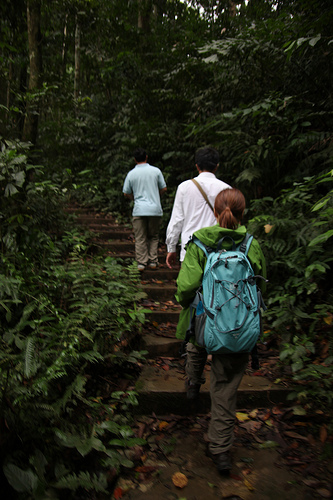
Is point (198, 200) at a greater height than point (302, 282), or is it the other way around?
point (198, 200)

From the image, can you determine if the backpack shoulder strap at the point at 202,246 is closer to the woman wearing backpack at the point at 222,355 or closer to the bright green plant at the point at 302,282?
the woman wearing backpack at the point at 222,355

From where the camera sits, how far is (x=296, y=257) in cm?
413

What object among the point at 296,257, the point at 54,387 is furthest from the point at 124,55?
the point at 54,387

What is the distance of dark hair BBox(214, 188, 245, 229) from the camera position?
2486 mm

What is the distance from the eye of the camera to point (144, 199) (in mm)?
5547

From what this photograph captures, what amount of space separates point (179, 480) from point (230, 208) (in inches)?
80.1

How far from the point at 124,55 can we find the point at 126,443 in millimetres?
10136

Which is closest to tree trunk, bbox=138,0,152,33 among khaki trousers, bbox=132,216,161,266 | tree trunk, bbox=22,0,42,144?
tree trunk, bbox=22,0,42,144

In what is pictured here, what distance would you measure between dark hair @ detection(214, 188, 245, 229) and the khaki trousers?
3188mm

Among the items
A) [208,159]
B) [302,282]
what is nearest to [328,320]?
[302,282]

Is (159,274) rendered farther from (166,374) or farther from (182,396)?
(182,396)

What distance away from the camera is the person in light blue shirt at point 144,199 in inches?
218

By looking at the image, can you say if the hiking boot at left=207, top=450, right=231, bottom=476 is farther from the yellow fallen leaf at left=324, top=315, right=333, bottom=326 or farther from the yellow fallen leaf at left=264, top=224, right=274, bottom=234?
the yellow fallen leaf at left=264, top=224, right=274, bottom=234

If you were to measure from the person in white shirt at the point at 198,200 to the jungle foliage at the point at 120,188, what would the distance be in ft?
3.35
